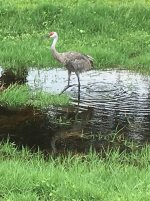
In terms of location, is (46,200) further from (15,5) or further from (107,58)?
(15,5)

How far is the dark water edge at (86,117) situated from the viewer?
10.4 m

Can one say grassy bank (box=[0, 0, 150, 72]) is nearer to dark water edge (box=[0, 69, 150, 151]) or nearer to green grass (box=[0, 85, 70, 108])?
dark water edge (box=[0, 69, 150, 151])

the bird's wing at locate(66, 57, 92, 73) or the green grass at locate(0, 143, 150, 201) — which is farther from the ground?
the bird's wing at locate(66, 57, 92, 73)

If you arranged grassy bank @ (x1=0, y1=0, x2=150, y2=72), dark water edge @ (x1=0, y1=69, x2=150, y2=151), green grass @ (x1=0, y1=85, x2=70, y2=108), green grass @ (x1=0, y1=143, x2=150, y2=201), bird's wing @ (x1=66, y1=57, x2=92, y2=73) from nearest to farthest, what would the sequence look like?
green grass @ (x1=0, y1=143, x2=150, y2=201), dark water edge @ (x1=0, y1=69, x2=150, y2=151), green grass @ (x1=0, y1=85, x2=70, y2=108), bird's wing @ (x1=66, y1=57, x2=92, y2=73), grassy bank @ (x1=0, y1=0, x2=150, y2=72)

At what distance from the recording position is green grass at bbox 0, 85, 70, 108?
1209cm

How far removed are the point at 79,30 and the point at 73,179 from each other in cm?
1250

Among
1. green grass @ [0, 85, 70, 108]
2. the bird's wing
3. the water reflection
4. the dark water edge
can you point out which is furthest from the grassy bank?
green grass @ [0, 85, 70, 108]

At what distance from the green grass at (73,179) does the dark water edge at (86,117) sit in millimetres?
1438

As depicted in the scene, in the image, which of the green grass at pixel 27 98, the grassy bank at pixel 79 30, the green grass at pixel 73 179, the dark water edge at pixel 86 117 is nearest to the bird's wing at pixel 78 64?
the dark water edge at pixel 86 117

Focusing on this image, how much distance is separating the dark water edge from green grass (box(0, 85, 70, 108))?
27 centimetres

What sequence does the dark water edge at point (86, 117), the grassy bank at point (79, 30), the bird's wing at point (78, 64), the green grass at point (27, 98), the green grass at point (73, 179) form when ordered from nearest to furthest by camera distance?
the green grass at point (73, 179)
the dark water edge at point (86, 117)
the green grass at point (27, 98)
the bird's wing at point (78, 64)
the grassy bank at point (79, 30)

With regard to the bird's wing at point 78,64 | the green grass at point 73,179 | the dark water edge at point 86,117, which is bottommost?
the dark water edge at point 86,117

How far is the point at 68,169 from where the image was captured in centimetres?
797

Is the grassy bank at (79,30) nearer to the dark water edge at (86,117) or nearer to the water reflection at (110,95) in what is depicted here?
the water reflection at (110,95)
